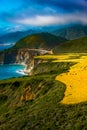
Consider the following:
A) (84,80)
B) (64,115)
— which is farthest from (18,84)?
(64,115)

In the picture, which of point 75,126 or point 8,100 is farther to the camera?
point 8,100

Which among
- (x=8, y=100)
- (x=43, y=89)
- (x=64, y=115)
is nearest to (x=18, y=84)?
(x=8, y=100)

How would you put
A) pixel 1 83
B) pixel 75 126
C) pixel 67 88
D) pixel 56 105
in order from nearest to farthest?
pixel 75 126 < pixel 56 105 < pixel 67 88 < pixel 1 83

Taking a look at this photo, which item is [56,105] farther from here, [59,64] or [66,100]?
[59,64]

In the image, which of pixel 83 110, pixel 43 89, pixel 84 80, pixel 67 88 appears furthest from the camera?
pixel 43 89

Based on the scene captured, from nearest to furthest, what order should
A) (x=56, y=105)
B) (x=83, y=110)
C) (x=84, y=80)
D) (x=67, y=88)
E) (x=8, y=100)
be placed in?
(x=83, y=110) < (x=56, y=105) < (x=67, y=88) < (x=84, y=80) < (x=8, y=100)

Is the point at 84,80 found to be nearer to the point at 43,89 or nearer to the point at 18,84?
the point at 43,89

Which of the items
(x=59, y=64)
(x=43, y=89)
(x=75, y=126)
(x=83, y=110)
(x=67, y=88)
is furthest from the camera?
(x=59, y=64)

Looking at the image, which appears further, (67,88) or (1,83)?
(1,83)

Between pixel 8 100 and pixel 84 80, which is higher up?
pixel 84 80
